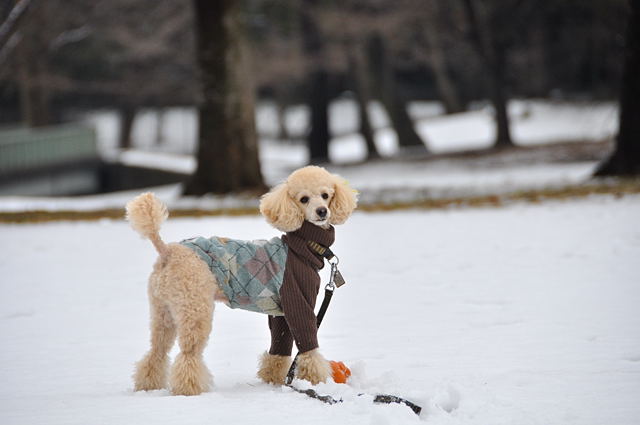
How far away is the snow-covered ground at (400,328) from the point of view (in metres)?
3.62

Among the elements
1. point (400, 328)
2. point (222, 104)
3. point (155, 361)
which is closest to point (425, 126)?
point (222, 104)

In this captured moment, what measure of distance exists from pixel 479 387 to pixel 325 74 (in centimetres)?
1942

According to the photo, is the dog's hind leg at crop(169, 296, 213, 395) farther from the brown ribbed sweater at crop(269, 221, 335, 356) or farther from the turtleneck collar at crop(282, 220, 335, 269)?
the turtleneck collar at crop(282, 220, 335, 269)

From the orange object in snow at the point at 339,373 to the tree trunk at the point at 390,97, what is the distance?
2066 centimetres

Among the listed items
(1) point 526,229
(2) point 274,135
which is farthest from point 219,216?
(2) point 274,135

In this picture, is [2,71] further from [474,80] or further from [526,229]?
[474,80]

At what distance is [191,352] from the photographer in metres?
3.87

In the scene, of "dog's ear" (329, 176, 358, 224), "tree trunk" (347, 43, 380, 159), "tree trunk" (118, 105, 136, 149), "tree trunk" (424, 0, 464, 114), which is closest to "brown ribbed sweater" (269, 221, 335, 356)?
"dog's ear" (329, 176, 358, 224)

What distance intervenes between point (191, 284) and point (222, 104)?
8.98 meters

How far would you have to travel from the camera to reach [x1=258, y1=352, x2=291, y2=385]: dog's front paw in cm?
418

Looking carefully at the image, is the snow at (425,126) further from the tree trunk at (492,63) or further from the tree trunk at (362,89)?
the tree trunk at (492,63)

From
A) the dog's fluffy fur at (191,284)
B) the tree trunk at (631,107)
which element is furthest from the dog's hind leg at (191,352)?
the tree trunk at (631,107)

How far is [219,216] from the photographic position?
33.6 ft

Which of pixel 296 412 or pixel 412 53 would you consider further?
pixel 412 53
